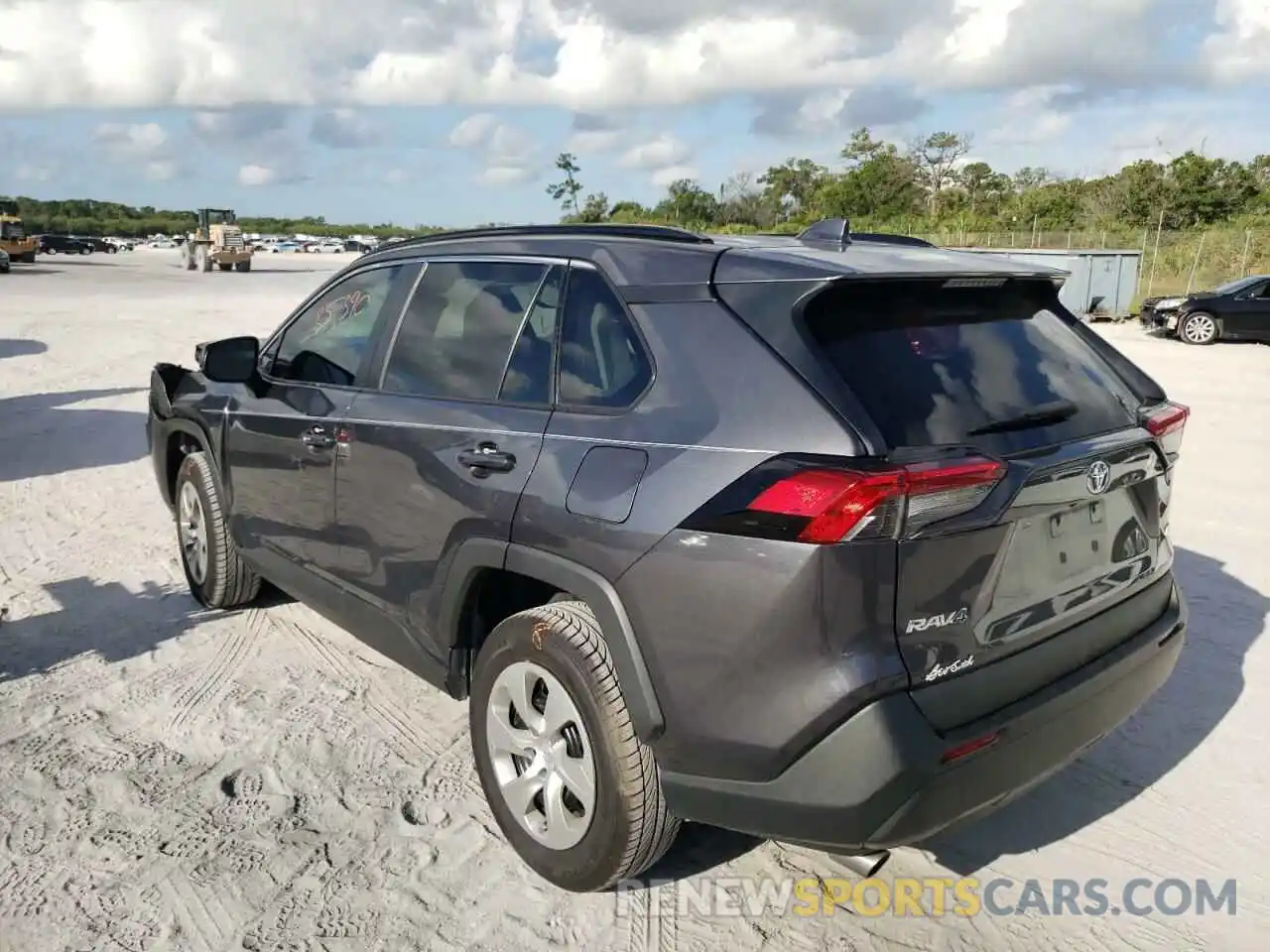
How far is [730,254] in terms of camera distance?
101 inches

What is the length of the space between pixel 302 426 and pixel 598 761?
1.92 metres

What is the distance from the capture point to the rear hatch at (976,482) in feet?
7.13

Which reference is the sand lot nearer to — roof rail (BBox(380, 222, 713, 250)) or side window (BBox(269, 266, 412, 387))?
side window (BBox(269, 266, 412, 387))

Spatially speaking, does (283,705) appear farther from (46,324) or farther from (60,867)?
(46,324)

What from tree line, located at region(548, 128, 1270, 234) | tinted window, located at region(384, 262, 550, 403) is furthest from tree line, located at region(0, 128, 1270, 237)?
tinted window, located at region(384, 262, 550, 403)

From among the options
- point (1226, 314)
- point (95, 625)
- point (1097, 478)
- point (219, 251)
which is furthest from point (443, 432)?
point (219, 251)

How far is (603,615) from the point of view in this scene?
249 cm

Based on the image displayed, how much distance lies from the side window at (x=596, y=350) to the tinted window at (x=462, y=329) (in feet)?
0.51

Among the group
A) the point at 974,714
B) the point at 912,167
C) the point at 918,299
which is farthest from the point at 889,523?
the point at 912,167

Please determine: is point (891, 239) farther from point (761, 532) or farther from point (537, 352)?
point (761, 532)

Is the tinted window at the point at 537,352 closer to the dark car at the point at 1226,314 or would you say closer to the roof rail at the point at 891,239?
the roof rail at the point at 891,239

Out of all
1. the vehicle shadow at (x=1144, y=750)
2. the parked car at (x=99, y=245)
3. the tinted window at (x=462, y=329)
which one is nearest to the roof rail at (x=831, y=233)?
the tinted window at (x=462, y=329)

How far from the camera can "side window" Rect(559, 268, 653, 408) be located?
264 centimetres

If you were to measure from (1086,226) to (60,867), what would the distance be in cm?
3843
